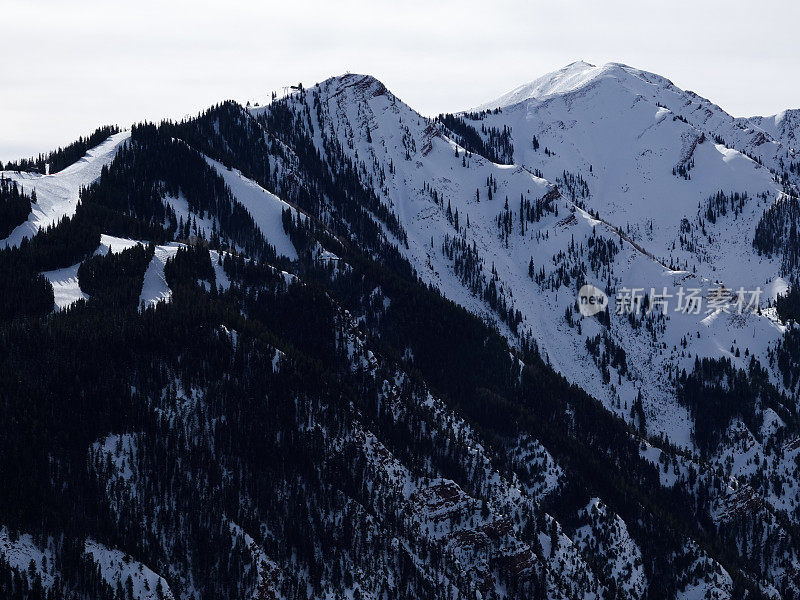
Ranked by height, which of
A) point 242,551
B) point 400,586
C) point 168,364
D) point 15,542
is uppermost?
point 168,364

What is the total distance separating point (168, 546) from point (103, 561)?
14531mm

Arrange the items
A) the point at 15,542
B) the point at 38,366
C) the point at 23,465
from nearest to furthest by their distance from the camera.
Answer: the point at 15,542 < the point at 23,465 < the point at 38,366

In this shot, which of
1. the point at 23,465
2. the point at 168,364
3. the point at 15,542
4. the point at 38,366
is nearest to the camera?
the point at 15,542

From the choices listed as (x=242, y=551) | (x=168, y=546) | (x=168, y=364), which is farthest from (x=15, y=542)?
(x=168, y=364)

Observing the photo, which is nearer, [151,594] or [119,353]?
[151,594]

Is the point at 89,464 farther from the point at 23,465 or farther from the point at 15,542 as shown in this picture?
the point at 15,542

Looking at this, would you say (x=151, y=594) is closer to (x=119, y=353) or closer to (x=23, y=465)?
(x=23, y=465)

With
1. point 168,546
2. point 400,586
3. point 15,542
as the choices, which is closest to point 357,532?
point 400,586

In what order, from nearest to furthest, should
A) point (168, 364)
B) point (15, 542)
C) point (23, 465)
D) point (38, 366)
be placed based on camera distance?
point (15, 542) < point (23, 465) < point (38, 366) < point (168, 364)

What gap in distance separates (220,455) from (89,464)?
82.2 feet

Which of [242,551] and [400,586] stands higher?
[242,551]

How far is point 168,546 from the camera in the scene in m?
170

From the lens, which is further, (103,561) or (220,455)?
(220,455)

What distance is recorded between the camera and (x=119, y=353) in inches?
7613
